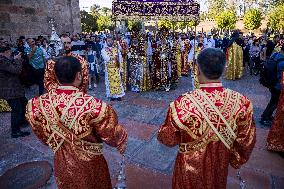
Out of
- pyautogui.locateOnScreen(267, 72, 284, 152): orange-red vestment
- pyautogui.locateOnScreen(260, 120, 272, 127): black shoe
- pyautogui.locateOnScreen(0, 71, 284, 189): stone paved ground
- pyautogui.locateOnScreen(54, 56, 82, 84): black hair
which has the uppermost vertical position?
pyautogui.locateOnScreen(54, 56, 82, 84): black hair

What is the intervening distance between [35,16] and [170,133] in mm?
12520

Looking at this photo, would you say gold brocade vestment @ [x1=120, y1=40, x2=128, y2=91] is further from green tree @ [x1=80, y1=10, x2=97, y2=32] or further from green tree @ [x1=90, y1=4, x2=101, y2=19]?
green tree @ [x1=90, y1=4, x2=101, y2=19]

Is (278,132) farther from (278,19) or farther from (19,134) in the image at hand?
(278,19)

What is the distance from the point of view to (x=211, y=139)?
2.17 m

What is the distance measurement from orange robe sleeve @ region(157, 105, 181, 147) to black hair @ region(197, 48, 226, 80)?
412 millimetres

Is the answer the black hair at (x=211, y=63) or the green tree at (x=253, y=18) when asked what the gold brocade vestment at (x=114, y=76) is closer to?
the black hair at (x=211, y=63)

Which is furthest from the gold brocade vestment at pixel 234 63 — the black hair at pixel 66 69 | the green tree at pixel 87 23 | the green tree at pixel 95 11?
the green tree at pixel 95 11

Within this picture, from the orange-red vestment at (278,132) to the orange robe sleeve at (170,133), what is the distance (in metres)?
3.02

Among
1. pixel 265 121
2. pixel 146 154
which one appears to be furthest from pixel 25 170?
pixel 265 121

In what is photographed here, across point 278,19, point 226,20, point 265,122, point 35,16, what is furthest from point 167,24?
point 265,122

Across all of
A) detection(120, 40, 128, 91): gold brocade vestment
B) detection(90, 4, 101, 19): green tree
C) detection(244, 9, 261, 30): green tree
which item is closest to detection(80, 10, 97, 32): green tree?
detection(90, 4, 101, 19): green tree

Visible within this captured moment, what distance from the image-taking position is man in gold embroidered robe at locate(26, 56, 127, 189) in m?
2.25

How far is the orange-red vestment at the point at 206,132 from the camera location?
84.0 inches

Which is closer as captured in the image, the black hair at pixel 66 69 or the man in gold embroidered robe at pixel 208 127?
the man in gold embroidered robe at pixel 208 127
